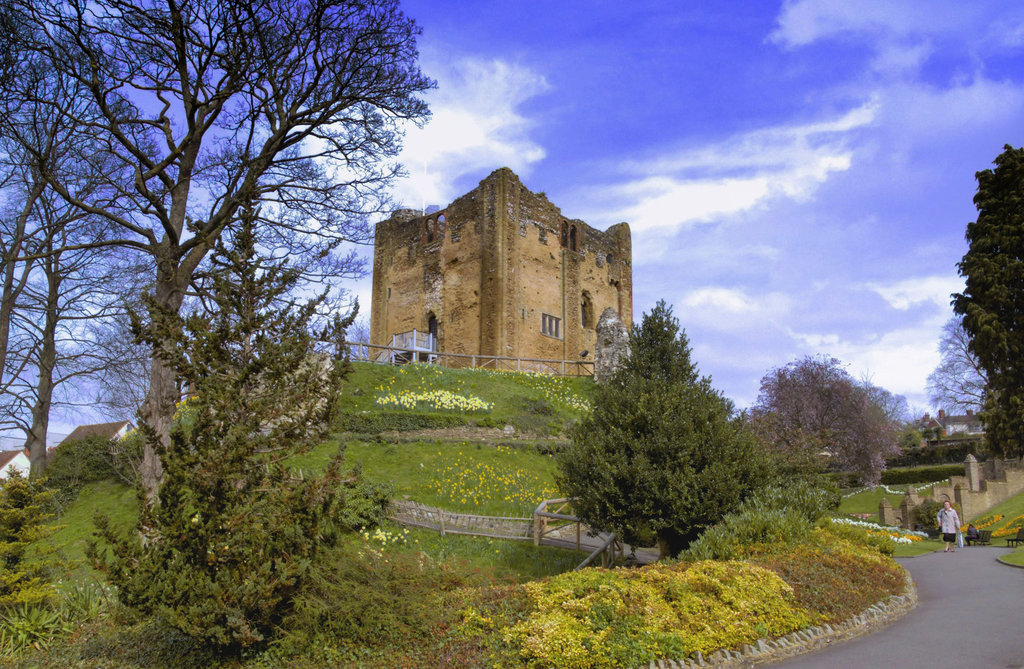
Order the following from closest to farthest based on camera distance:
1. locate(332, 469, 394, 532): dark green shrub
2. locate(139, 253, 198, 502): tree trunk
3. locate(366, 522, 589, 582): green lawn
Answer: locate(139, 253, 198, 502): tree trunk < locate(366, 522, 589, 582): green lawn < locate(332, 469, 394, 532): dark green shrub

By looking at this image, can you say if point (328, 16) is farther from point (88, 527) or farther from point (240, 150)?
point (88, 527)

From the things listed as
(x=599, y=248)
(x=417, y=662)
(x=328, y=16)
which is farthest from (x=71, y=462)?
(x=599, y=248)

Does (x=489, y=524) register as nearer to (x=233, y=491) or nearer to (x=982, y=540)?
(x=233, y=491)

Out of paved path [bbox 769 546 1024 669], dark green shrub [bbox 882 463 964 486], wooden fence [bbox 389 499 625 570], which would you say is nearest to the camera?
paved path [bbox 769 546 1024 669]

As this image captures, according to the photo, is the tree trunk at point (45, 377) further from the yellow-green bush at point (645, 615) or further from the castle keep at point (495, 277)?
the castle keep at point (495, 277)

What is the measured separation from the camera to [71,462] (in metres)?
21.5

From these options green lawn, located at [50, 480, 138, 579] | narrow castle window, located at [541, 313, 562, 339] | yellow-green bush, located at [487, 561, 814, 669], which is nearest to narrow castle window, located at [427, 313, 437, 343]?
narrow castle window, located at [541, 313, 562, 339]

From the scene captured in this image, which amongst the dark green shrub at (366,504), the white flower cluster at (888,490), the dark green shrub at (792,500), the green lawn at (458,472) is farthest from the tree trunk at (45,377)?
the white flower cluster at (888,490)

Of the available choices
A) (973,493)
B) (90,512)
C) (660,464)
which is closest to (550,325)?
(973,493)

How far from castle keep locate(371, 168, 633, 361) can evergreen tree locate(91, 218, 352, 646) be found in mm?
29584

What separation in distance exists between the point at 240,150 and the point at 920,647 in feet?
51.2

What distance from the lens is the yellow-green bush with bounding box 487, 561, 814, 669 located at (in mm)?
7480

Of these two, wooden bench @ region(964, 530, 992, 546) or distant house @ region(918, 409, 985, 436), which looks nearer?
wooden bench @ region(964, 530, 992, 546)

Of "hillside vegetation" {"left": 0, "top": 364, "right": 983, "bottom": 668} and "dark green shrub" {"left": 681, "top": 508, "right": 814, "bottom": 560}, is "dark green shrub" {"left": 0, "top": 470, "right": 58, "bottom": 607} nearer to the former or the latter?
"hillside vegetation" {"left": 0, "top": 364, "right": 983, "bottom": 668}
